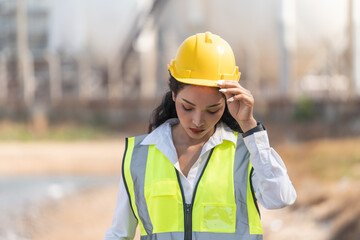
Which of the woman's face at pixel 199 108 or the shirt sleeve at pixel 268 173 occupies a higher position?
the woman's face at pixel 199 108

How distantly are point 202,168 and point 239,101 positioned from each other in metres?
0.31

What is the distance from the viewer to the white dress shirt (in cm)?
184

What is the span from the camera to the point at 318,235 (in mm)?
7262

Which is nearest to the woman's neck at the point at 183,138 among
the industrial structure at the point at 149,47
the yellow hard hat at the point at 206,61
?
the yellow hard hat at the point at 206,61

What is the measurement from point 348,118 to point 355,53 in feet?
19.2

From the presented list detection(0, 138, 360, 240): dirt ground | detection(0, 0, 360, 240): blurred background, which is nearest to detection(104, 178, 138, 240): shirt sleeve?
detection(0, 138, 360, 240): dirt ground

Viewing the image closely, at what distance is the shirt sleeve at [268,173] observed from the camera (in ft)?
6.03

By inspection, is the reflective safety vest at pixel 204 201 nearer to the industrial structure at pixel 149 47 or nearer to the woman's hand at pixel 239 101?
the woman's hand at pixel 239 101

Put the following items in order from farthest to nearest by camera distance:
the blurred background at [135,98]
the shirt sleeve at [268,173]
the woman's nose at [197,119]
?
the blurred background at [135,98] < the woman's nose at [197,119] < the shirt sleeve at [268,173]

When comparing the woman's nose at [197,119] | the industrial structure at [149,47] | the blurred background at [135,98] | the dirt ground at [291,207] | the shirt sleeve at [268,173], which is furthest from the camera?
the industrial structure at [149,47]

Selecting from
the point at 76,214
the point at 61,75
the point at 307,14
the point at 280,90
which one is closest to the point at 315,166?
the point at 76,214

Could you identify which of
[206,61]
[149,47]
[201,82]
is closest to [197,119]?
[201,82]

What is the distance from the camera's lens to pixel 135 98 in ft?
68.6

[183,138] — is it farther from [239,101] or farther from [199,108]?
[239,101]
